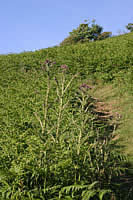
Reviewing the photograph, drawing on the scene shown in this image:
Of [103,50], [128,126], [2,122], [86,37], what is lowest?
[128,126]

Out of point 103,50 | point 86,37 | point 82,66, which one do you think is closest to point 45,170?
point 82,66

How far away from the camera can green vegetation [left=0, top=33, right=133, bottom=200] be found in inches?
107

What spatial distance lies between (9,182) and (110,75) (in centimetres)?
1059

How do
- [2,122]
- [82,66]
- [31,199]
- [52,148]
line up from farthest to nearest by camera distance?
1. [82,66]
2. [2,122]
3. [52,148]
4. [31,199]

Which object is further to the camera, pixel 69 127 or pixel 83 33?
pixel 83 33

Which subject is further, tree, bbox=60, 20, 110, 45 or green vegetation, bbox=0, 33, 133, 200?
tree, bbox=60, 20, 110, 45

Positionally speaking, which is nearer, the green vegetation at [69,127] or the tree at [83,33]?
the green vegetation at [69,127]

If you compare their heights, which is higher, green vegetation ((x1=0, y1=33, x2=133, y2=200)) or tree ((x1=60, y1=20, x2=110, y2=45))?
tree ((x1=60, y1=20, x2=110, y2=45))

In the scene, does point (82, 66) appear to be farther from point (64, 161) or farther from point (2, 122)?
point (64, 161)

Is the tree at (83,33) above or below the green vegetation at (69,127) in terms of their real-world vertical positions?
above

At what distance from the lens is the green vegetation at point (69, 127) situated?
272cm

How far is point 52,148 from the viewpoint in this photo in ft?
9.07

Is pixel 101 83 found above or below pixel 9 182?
above

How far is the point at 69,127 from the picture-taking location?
13.7 feet
